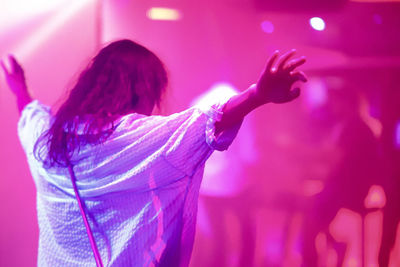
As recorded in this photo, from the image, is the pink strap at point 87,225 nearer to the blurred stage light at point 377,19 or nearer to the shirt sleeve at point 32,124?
the shirt sleeve at point 32,124

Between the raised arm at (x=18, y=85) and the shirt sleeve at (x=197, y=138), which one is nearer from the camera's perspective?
the shirt sleeve at (x=197, y=138)

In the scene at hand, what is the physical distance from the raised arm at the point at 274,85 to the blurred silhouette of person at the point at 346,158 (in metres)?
0.87

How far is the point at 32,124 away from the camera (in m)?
0.93

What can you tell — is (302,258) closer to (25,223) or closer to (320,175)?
(320,175)

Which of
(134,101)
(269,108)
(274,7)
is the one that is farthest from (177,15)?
(134,101)

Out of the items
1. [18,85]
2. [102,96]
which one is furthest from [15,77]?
[102,96]

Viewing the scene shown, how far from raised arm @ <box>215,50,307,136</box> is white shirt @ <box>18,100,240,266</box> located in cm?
4

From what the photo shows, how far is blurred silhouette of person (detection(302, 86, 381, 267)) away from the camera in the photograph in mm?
1397

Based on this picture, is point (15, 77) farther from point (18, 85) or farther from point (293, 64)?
point (293, 64)

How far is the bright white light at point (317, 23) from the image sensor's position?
4.69ft

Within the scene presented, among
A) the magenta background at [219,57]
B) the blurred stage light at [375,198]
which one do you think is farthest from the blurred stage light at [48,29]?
the blurred stage light at [375,198]

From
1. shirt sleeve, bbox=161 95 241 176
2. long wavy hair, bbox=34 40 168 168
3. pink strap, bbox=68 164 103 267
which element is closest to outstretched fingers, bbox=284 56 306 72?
shirt sleeve, bbox=161 95 241 176

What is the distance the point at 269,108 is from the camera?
4.90ft

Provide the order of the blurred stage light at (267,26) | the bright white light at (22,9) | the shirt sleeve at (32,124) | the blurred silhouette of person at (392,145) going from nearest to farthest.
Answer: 1. the shirt sleeve at (32,124)
2. the blurred silhouette of person at (392,145)
3. the blurred stage light at (267,26)
4. the bright white light at (22,9)
